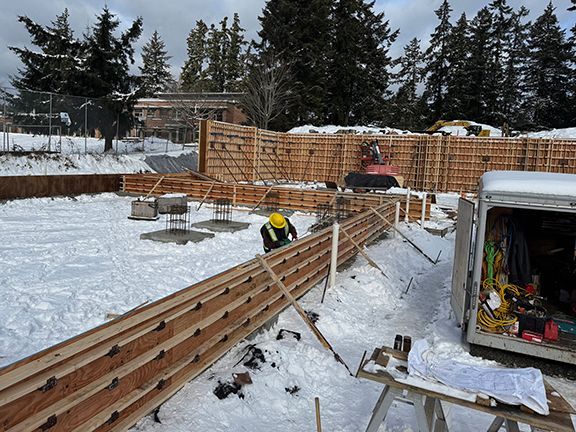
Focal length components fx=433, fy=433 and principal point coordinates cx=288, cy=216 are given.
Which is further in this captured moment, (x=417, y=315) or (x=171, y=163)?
(x=171, y=163)

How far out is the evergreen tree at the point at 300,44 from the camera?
36.5 meters

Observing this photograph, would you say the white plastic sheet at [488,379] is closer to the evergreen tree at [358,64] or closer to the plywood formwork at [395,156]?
the plywood formwork at [395,156]

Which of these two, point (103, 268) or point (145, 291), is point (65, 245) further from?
point (145, 291)

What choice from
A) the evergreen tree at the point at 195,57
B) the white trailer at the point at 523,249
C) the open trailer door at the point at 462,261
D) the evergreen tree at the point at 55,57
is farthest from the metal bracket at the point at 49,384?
the evergreen tree at the point at 195,57

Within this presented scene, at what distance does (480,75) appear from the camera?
42.9m

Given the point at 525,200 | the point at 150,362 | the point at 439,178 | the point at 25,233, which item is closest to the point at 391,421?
the point at 150,362

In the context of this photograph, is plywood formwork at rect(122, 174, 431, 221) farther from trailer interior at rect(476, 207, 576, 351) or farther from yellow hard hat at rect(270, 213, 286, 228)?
yellow hard hat at rect(270, 213, 286, 228)

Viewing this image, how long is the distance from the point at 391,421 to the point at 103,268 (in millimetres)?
6103

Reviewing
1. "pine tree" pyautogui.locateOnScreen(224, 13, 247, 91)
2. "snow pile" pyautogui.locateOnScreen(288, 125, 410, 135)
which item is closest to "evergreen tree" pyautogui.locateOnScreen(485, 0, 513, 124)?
"snow pile" pyautogui.locateOnScreen(288, 125, 410, 135)

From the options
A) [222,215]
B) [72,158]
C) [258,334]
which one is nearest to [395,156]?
[222,215]

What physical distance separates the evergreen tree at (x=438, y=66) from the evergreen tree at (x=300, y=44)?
16.1m

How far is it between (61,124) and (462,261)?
796 inches

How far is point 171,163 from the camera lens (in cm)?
2717

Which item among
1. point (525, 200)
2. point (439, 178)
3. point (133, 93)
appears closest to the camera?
point (525, 200)
